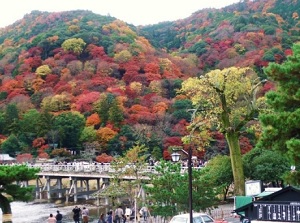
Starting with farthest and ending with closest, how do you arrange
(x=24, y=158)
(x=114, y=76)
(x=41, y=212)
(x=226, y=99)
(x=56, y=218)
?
(x=114, y=76) → (x=24, y=158) → (x=41, y=212) → (x=226, y=99) → (x=56, y=218)

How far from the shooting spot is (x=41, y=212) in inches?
1463

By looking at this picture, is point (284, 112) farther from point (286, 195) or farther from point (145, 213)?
point (145, 213)

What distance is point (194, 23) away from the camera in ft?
402

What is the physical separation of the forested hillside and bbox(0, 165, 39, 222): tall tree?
94.9 ft

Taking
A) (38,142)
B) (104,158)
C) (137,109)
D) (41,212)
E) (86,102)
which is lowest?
(41,212)

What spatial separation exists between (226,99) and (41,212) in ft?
61.0

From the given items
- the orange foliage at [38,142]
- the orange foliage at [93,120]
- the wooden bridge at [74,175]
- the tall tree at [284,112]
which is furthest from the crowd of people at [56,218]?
the orange foliage at [38,142]

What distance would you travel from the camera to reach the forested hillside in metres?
59.0

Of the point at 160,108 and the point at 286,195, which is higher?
the point at 160,108

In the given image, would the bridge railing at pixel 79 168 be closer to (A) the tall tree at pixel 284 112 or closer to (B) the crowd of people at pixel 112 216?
(B) the crowd of people at pixel 112 216

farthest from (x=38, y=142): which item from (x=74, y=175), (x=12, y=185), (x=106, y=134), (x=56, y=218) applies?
(x=12, y=185)

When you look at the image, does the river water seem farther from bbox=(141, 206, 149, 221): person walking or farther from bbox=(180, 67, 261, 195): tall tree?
bbox=(180, 67, 261, 195): tall tree

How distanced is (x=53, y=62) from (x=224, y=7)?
58.6m

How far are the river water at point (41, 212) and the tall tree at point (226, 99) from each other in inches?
411
